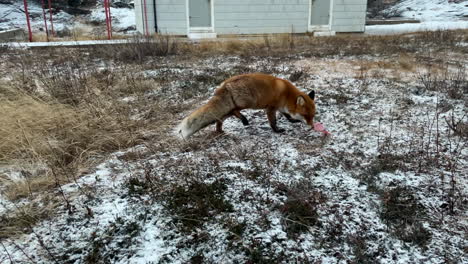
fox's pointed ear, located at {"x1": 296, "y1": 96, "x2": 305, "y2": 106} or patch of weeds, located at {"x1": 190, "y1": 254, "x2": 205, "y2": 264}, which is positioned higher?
fox's pointed ear, located at {"x1": 296, "y1": 96, "x2": 305, "y2": 106}

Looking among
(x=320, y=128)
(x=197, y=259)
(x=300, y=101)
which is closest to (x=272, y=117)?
(x=300, y=101)

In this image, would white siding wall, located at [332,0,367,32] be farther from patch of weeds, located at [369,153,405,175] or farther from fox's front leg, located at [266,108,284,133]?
patch of weeds, located at [369,153,405,175]

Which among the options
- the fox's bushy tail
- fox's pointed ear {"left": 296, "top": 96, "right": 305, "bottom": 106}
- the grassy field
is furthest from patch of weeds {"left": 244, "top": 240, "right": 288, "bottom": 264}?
fox's pointed ear {"left": 296, "top": 96, "right": 305, "bottom": 106}

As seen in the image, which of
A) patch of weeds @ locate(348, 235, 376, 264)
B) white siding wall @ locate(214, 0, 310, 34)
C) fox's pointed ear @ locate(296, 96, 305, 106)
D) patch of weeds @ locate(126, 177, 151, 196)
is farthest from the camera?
white siding wall @ locate(214, 0, 310, 34)

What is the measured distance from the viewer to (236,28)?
50.1ft

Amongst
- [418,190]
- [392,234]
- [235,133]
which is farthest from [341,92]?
[392,234]

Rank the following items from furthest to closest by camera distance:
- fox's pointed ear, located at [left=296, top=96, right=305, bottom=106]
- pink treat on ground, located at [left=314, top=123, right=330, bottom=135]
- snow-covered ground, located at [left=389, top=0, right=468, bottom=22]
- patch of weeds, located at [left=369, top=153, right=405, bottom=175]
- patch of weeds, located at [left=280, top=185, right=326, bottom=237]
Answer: snow-covered ground, located at [left=389, top=0, right=468, bottom=22] → pink treat on ground, located at [left=314, top=123, right=330, bottom=135] → fox's pointed ear, located at [left=296, top=96, right=305, bottom=106] → patch of weeds, located at [left=369, top=153, right=405, bottom=175] → patch of weeds, located at [left=280, top=185, right=326, bottom=237]

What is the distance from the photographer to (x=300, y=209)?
2746 millimetres

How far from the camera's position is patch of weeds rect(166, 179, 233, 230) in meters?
2.70

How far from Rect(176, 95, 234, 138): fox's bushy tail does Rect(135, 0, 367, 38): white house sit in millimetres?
11597

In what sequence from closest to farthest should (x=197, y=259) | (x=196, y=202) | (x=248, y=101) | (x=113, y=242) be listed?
(x=197, y=259), (x=113, y=242), (x=196, y=202), (x=248, y=101)

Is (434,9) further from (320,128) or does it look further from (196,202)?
(196,202)

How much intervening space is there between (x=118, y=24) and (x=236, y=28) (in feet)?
36.9

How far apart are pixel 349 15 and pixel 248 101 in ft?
47.0
